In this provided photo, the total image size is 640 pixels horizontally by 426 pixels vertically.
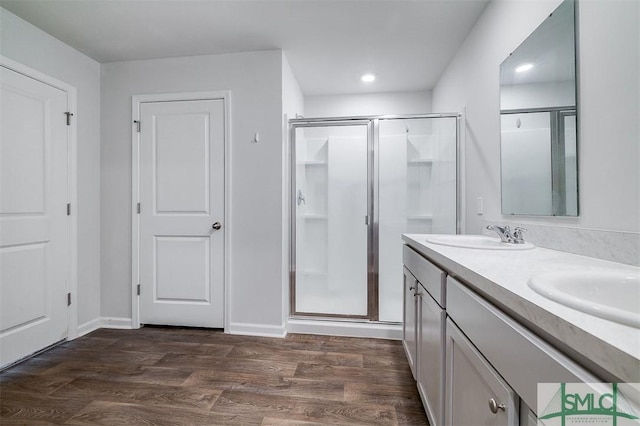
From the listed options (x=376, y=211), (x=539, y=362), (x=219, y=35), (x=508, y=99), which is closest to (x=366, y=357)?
(x=376, y=211)

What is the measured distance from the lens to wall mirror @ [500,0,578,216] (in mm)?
1183

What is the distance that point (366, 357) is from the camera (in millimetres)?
2094

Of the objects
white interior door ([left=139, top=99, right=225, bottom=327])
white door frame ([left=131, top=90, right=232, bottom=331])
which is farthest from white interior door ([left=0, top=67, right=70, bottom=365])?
white interior door ([left=139, top=99, right=225, bottom=327])

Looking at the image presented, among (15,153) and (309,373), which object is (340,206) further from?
(15,153)

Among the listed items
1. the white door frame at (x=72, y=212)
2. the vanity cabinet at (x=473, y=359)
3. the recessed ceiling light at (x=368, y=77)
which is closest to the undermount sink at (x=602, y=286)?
the vanity cabinet at (x=473, y=359)

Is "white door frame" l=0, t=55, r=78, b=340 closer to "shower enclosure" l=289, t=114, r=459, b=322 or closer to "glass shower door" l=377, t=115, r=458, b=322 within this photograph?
"shower enclosure" l=289, t=114, r=459, b=322

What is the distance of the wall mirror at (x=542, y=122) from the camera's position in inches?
46.6

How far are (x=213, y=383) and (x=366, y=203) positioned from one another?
1.81 m

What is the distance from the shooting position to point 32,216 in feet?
6.92

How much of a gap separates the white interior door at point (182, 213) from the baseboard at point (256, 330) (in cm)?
14

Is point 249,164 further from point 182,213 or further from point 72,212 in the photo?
point 72,212

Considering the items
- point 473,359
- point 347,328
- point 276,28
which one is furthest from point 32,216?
point 473,359

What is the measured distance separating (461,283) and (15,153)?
9.68 feet

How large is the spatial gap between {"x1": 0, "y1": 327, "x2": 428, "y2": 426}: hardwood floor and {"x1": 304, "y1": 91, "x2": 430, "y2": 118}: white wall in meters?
2.64
